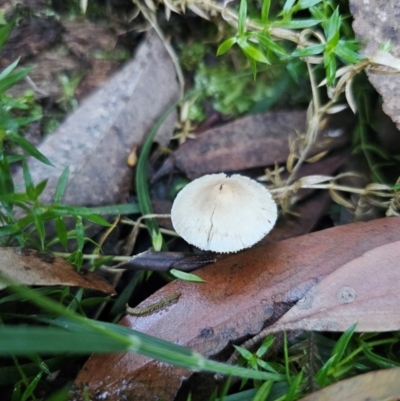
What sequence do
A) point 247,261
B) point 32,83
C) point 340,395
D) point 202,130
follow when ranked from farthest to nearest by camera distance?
point 202,130 < point 32,83 < point 247,261 < point 340,395

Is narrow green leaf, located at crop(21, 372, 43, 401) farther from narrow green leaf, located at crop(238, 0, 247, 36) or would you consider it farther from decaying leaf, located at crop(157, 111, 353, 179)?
narrow green leaf, located at crop(238, 0, 247, 36)

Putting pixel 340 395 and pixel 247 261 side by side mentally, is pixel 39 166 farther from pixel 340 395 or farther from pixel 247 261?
pixel 340 395

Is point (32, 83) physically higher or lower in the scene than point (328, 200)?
higher

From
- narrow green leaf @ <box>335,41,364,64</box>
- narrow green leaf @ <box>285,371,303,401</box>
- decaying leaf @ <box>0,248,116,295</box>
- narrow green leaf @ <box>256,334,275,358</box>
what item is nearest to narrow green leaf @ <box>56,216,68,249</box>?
decaying leaf @ <box>0,248,116,295</box>

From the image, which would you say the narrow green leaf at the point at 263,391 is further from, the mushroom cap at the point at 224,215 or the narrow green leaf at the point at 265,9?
the narrow green leaf at the point at 265,9

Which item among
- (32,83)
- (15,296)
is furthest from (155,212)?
(32,83)

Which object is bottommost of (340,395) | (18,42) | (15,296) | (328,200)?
(340,395)

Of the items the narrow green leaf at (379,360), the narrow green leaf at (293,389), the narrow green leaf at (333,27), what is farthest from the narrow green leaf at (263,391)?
the narrow green leaf at (333,27)
